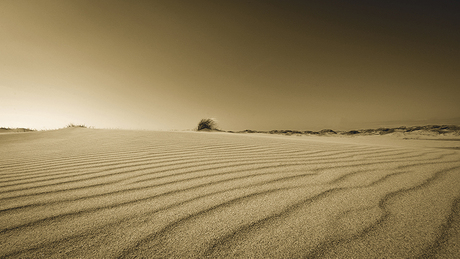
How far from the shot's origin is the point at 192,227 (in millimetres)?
872

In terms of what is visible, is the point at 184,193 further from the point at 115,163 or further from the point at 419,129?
the point at 419,129

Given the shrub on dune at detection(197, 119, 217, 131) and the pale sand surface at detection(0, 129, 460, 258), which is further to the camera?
the shrub on dune at detection(197, 119, 217, 131)

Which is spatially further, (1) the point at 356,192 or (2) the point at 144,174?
(2) the point at 144,174

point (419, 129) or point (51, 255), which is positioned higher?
point (419, 129)

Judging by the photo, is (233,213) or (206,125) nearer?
(233,213)

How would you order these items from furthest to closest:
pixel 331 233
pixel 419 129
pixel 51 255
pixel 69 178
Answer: pixel 419 129
pixel 69 178
pixel 331 233
pixel 51 255

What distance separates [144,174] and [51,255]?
1.02 metres

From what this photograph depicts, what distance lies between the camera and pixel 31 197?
1.26 meters

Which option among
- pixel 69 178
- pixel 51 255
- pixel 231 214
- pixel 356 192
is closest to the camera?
pixel 51 255

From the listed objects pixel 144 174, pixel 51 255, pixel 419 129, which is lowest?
pixel 51 255

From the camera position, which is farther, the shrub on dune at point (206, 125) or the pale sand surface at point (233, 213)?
the shrub on dune at point (206, 125)

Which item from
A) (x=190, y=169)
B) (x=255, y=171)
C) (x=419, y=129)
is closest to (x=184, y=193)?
(x=190, y=169)

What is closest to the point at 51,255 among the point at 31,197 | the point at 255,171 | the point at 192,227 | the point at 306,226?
the point at 192,227

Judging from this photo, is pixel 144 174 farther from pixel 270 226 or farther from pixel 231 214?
pixel 270 226
